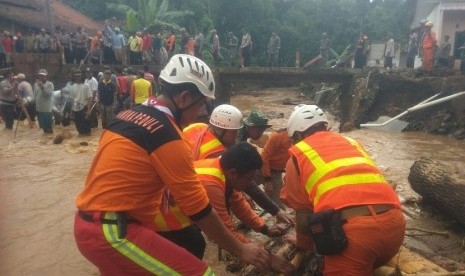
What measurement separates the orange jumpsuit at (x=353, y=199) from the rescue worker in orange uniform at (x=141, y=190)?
Answer: 731mm

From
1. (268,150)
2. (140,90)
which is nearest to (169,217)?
(268,150)

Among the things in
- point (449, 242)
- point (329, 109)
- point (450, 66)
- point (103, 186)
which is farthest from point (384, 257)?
point (329, 109)

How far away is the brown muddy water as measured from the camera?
4.82m

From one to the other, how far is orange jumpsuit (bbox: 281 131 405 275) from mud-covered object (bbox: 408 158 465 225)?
293 cm

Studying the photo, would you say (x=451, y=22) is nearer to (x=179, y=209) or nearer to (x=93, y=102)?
(x=93, y=102)

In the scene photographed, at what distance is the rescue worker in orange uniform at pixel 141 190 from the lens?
217cm

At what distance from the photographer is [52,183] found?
26.2 feet

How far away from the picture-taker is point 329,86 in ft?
86.9

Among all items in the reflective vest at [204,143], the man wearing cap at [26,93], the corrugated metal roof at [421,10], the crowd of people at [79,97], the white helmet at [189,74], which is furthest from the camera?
the corrugated metal roof at [421,10]

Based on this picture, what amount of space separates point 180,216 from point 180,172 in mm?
797

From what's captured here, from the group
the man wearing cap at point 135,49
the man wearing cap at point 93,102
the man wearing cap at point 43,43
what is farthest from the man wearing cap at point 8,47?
the man wearing cap at point 93,102

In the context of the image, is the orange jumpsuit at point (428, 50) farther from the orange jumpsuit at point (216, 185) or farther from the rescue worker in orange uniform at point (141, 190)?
the rescue worker in orange uniform at point (141, 190)

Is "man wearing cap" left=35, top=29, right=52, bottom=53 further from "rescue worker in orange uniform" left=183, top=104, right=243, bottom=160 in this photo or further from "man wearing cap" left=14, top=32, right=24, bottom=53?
"rescue worker in orange uniform" left=183, top=104, right=243, bottom=160

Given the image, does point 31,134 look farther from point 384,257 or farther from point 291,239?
point 384,257
